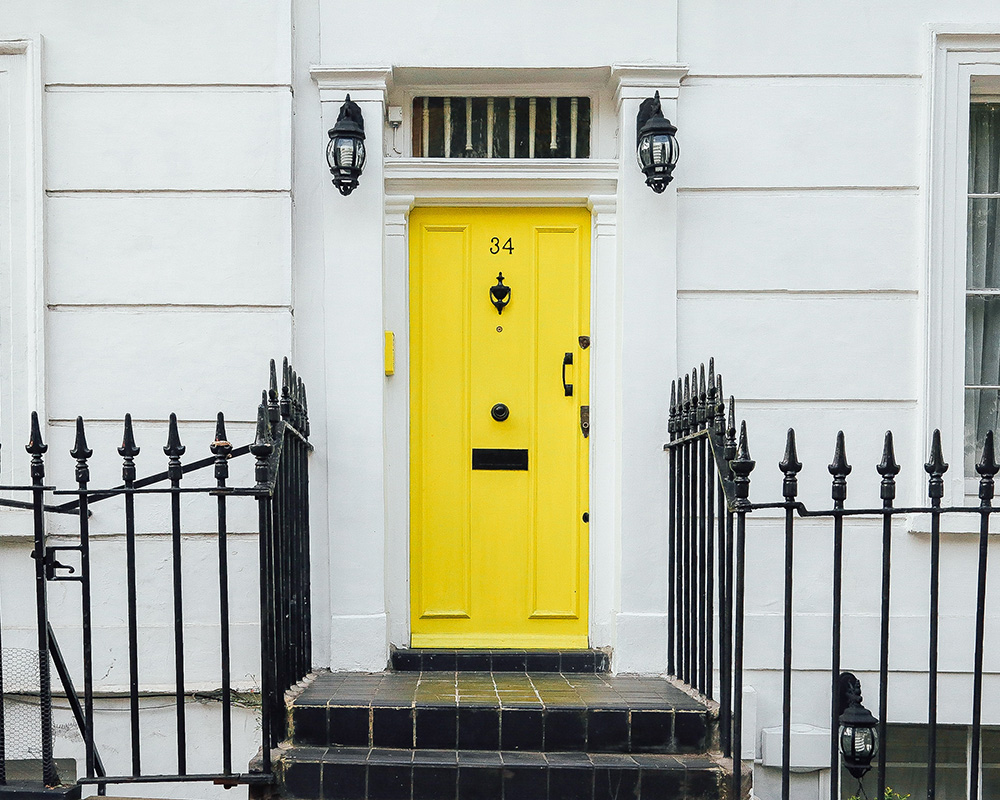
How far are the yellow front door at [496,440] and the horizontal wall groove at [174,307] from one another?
713 mm

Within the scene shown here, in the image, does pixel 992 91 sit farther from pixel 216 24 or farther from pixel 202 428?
pixel 202 428

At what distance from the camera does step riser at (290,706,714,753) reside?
3.78 metres

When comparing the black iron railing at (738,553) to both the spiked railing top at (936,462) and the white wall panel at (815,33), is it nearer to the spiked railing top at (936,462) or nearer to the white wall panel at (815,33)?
the spiked railing top at (936,462)

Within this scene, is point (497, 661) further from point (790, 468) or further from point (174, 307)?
point (174, 307)

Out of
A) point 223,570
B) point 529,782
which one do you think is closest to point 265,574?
point 223,570

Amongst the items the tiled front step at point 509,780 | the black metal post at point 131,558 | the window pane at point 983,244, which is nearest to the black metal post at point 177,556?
the black metal post at point 131,558

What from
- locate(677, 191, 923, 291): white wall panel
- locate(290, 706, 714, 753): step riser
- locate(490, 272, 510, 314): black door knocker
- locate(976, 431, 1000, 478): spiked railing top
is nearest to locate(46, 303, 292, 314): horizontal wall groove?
locate(490, 272, 510, 314): black door knocker

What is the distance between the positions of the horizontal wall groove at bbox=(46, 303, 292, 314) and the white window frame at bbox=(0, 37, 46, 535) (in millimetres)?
161

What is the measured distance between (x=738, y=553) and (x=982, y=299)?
236 centimetres

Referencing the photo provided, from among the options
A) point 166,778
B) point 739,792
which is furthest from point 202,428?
point 739,792

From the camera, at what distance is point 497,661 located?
4.67 meters

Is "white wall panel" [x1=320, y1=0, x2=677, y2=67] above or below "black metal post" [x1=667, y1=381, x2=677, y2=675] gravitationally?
above

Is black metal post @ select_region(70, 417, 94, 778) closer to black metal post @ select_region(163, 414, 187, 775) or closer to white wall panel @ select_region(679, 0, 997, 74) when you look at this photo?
black metal post @ select_region(163, 414, 187, 775)

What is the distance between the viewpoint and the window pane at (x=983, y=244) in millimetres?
4785
